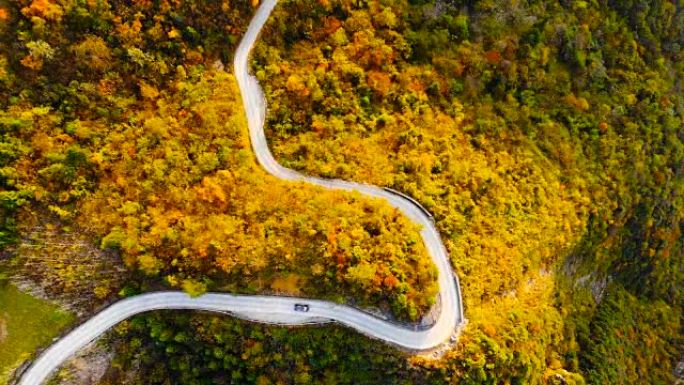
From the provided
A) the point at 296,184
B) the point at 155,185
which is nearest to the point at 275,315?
the point at 296,184

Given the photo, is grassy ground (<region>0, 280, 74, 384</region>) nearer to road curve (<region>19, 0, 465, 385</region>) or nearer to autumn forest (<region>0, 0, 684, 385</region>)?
Answer: autumn forest (<region>0, 0, 684, 385</region>)

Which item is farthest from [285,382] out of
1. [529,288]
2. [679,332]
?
[679,332]

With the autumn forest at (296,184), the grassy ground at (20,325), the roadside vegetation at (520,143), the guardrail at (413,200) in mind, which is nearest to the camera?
the grassy ground at (20,325)

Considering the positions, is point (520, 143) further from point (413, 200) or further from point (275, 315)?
point (275, 315)

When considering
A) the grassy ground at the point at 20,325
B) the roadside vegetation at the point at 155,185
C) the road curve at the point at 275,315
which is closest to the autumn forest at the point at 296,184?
the roadside vegetation at the point at 155,185

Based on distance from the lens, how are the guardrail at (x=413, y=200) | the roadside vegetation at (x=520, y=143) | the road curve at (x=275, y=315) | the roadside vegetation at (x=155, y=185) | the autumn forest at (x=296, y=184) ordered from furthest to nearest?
the roadside vegetation at (x=520, y=143)
the guardrail at (x=413, y=200)
the road curve at (x=275, y=315)
the autumn forest at (x=296, y=184)
the roadside vegetation at (x=155, y=185)

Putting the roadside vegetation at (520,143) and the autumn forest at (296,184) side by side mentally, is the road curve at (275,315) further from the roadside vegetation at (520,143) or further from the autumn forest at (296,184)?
the roadside vegetation at (520,143)

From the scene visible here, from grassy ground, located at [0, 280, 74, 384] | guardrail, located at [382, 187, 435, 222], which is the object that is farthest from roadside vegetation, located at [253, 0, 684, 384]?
grassy ground, located at [0, 280, 74, 384]

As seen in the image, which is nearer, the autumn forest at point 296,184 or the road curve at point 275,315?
the autumn forest at point 296,184

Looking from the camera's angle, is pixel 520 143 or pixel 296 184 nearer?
pixel 296 184
